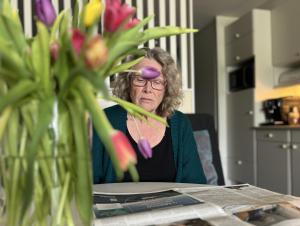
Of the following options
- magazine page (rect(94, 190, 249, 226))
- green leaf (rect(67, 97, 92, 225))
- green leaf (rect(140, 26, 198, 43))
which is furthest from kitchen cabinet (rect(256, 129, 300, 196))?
green leaf (rect(67, 97, 92, 225))

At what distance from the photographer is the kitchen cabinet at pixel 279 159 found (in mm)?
2875

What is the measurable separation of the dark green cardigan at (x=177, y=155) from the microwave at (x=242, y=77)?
2.43 metres

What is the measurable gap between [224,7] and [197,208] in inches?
138

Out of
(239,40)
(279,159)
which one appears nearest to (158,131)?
(279,159)

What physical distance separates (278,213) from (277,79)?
3171 mm

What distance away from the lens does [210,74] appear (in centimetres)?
454

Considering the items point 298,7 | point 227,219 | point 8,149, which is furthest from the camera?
point 298,7

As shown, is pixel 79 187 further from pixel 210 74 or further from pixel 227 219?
pixel 210 74

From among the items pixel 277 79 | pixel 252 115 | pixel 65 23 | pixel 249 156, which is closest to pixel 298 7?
pixel 277 79

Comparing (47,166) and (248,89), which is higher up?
(248,89)

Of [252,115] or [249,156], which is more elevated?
[252,115]

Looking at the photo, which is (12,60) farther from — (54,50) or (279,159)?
(279,159)

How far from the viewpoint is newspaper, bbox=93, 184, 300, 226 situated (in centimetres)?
69

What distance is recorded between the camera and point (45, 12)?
1.57 feet
